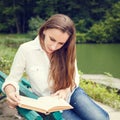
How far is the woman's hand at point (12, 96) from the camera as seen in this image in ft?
6.70

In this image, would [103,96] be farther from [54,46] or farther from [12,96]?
[12,96]

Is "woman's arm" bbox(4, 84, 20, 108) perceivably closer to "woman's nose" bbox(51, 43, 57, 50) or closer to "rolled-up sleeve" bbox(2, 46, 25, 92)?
"rolled-up sleeve" bbox(2, 46, 25, 92)

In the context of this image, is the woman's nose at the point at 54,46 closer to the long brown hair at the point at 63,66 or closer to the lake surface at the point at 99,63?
the long brown hair at the point at 63,66

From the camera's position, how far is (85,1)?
103 ft

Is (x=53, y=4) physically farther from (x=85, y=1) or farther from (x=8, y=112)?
(x=8, y=112)

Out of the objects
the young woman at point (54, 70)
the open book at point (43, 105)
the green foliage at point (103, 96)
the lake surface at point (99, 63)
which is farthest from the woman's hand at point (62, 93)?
the lake surface at point (99, 63)

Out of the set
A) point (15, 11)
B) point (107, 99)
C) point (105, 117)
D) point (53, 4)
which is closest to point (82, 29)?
point (53, 4)

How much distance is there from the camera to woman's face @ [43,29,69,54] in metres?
2.20

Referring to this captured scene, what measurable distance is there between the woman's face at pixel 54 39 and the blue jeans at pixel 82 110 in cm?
31

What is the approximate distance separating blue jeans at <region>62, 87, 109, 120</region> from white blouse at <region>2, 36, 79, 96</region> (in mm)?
154

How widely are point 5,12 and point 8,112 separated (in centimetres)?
2832

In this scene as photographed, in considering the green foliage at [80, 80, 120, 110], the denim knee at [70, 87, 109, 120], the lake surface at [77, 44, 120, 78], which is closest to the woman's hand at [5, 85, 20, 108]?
the denim knee at [70, 87, 109, 120]

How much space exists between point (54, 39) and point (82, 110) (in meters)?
0.43

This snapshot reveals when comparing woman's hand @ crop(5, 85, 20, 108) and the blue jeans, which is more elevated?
woman's hand @ crop(5, 85, 20, 108)
